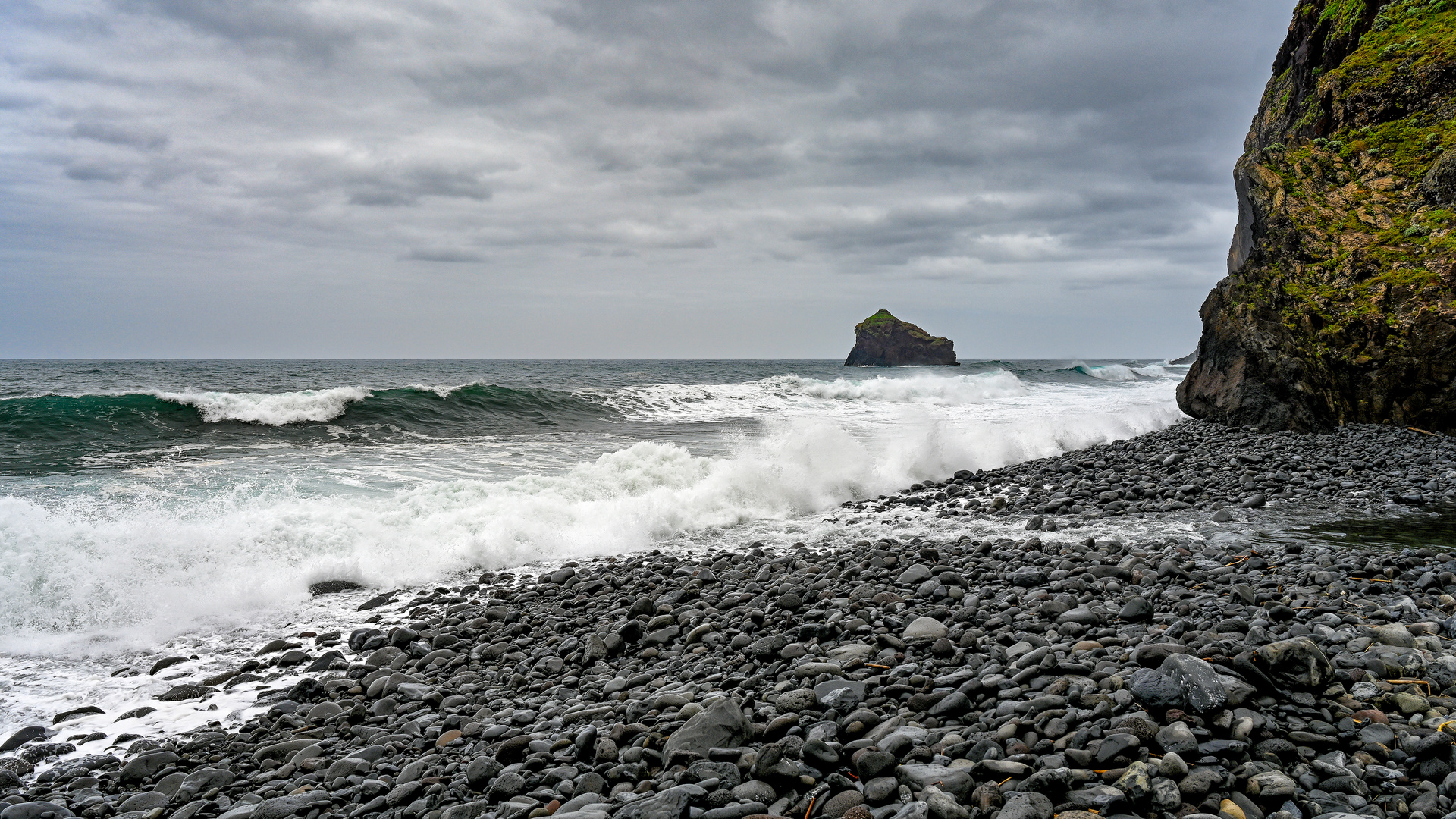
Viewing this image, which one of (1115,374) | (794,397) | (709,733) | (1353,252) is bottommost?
(709,733)

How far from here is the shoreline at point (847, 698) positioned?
8.43ft

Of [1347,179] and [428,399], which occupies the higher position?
[1347,179]

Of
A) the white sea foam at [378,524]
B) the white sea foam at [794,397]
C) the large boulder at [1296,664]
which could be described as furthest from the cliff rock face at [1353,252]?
the white sea foam at [794,397]

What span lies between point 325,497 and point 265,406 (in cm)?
1145

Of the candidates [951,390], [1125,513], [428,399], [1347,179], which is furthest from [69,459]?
[951,390]

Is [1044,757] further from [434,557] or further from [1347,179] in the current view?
[1347,179]

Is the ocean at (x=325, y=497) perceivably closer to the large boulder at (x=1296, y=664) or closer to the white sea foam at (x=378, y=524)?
the white sea foam at (x=378, y=524)

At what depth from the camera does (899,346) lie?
93.6 metres

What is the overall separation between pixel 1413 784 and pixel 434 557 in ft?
24.2

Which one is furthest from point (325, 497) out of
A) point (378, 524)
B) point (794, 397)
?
point (794, 397)

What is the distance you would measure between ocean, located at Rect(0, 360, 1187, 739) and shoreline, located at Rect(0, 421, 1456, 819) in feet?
3.11

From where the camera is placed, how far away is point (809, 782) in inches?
107

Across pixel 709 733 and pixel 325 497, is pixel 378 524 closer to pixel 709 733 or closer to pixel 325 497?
pixel 325 497

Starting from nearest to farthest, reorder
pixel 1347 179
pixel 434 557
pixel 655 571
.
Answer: pixel 655 571 → pixel 434 557 → pixel 1347 179
